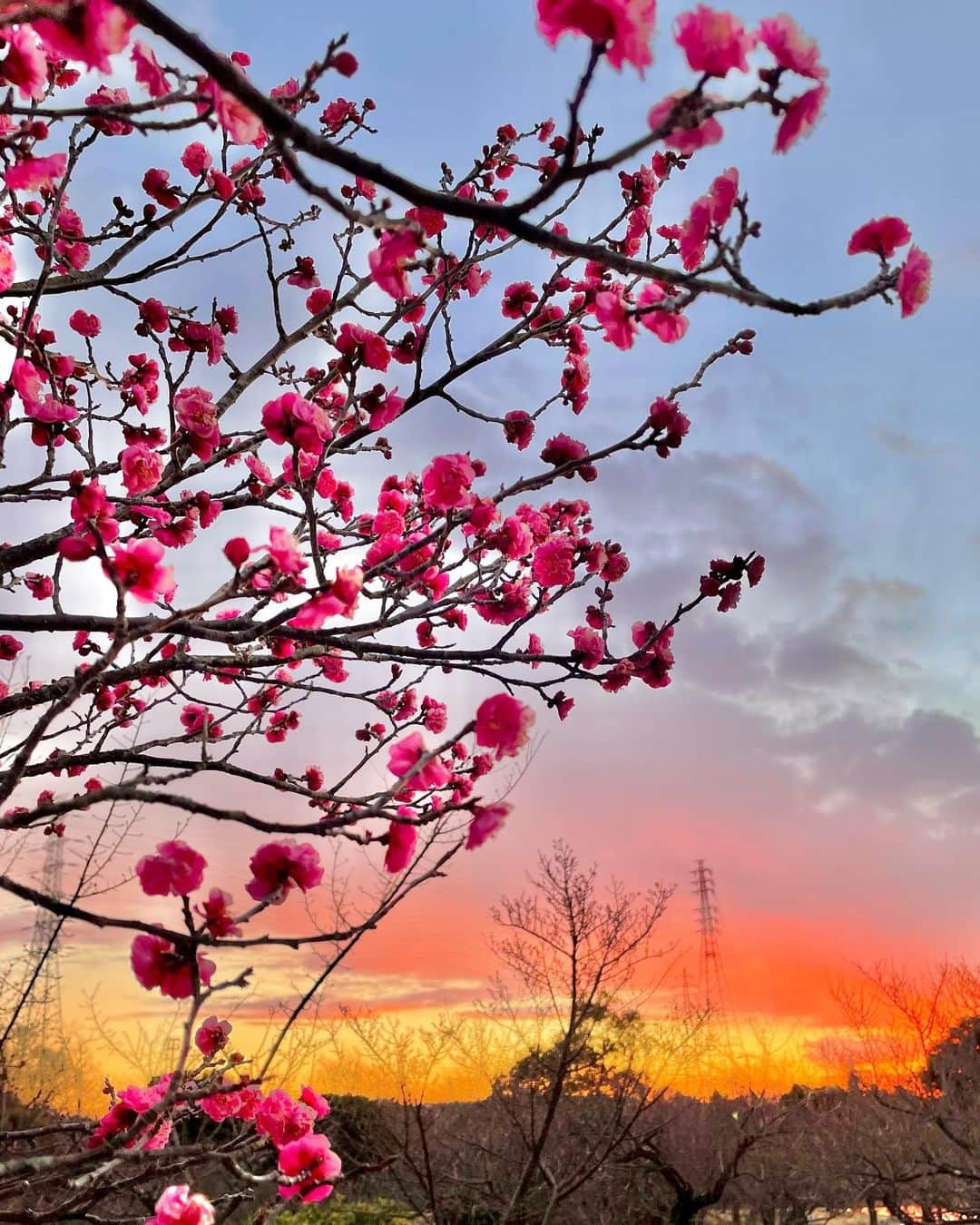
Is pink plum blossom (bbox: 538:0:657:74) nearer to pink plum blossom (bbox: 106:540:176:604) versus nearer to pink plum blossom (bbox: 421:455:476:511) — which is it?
pink plum blossom (bbox: 106:540:176:604)

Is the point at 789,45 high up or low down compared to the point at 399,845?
up

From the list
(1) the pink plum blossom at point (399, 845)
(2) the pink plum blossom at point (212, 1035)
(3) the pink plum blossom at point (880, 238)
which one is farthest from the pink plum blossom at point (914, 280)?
(2) the pink plum blossom at point (212, 1035)

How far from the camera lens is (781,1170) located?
1156cm

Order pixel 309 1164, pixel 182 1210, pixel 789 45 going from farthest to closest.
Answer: pixel 309 1164
pixel 182 1210
pixel 789 45

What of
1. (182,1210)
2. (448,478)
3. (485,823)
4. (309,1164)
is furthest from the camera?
(448,478)

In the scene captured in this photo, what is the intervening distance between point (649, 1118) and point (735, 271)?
1309cm

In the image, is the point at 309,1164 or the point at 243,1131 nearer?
the point at 309,1164

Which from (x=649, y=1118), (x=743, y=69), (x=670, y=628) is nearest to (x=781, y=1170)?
(x=649, y=1118)

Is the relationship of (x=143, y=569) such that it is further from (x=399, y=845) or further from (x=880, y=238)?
(x=880, y=238)

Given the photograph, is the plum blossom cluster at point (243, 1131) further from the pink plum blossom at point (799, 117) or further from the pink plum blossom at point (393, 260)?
the pink plum blossom at point (799, 117)

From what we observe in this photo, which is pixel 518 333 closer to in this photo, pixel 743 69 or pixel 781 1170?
pixel 743 69

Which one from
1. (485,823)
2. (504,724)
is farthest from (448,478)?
(485,823)

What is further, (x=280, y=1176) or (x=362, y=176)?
(x=280, y=1176)

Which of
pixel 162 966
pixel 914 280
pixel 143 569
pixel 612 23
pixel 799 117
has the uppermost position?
pixel 799 117
